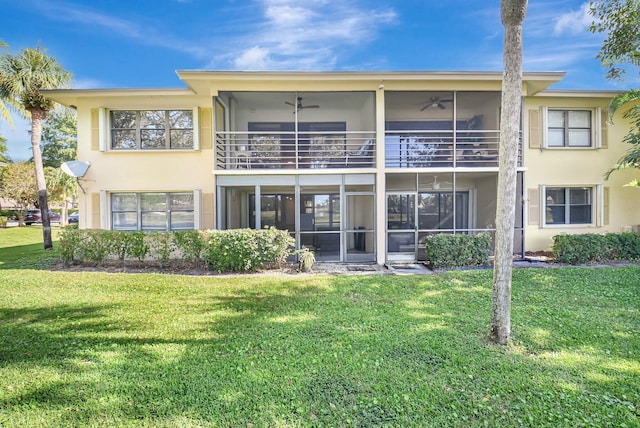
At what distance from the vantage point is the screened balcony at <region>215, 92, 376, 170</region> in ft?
35.9

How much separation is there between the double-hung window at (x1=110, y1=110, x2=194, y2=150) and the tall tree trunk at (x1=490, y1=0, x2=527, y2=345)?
9983 mm

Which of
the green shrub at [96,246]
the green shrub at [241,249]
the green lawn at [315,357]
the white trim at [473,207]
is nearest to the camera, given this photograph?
the green lawn at [315,357]

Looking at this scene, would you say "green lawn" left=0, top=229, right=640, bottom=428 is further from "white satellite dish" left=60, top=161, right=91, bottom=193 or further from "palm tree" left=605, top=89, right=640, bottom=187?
"palm tree" left=605, top=89, right=640, bottom=187

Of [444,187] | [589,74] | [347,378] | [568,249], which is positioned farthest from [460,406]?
[589,74]

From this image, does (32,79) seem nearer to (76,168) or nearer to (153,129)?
(76,168)

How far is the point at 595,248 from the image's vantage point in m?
9.41

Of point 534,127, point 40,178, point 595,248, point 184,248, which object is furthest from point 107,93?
point 595,248

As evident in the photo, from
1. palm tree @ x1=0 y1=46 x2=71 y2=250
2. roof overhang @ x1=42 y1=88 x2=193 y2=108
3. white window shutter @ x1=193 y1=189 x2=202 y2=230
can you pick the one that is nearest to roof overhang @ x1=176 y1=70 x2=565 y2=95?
roof overhang @ x1=42 y1=88 x2=193 y2=108

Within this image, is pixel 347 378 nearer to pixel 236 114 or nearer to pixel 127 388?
pixel 127 388

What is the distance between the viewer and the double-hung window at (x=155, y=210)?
1115 cm

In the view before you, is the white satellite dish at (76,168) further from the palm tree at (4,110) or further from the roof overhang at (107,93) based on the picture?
the palm tree at (4,110)

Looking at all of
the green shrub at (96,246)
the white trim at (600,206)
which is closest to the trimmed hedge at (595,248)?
the white trim at (600,206)

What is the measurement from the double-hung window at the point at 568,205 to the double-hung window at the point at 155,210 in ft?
43.6

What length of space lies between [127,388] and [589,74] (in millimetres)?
19144
